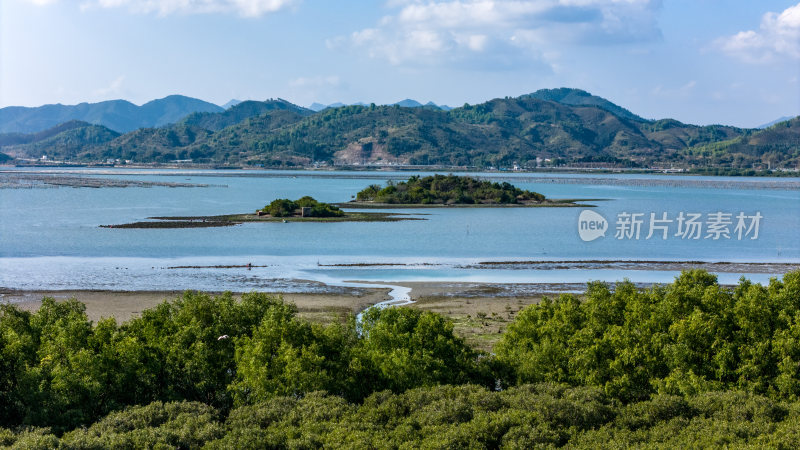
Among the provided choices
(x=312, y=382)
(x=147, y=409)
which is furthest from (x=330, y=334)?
(x=147, y=409)

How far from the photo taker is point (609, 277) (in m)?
57.7

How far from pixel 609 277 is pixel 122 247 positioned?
45.5 m

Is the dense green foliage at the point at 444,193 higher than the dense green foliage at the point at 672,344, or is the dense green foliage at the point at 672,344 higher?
the dense green foliage at the point at 444,193

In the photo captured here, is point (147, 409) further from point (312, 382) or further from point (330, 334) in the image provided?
point (330, 334)

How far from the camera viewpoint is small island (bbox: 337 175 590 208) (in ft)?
441

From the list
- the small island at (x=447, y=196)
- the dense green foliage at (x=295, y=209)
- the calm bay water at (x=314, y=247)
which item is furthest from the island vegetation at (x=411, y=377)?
the small island at (x=447, y=196)

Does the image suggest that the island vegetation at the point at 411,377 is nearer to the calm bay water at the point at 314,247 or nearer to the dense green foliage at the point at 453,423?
the dense green foliage at the point at 453,423

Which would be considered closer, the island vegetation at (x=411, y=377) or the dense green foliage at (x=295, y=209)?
the island vegetation at (x=411, y=377)

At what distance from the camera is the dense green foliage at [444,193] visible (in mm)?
135750

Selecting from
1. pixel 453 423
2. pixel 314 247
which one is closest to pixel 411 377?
pixel 453 423

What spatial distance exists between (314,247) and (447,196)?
221 feet

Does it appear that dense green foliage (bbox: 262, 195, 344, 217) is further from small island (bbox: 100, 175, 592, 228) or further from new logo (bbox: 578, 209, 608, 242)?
new logo (bbox: 578, 209, 608, 242)

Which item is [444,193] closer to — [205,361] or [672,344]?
[672,344]

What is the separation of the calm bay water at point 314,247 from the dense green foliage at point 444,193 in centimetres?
1098
